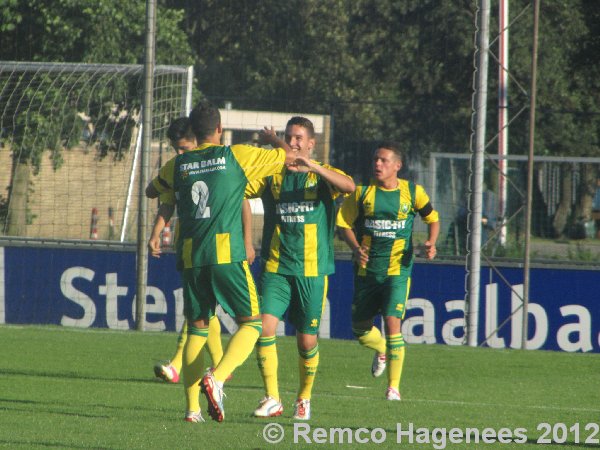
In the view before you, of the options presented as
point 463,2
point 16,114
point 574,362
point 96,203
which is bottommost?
point 574,362

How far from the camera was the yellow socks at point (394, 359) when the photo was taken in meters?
8.51

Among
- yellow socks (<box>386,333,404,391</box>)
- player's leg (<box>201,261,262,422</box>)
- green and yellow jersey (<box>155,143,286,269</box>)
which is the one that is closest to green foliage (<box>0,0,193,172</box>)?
yellow socks (<box>386,333,404,391</box>)

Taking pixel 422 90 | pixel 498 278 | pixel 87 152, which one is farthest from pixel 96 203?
pixel 422 90

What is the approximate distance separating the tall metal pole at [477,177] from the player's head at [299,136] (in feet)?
18.5

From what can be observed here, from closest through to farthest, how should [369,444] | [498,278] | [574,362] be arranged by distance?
1. [369,444]
2. [574,362]
3. [498,278]

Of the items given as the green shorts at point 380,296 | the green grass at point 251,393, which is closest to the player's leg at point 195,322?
the green grass at point 251,393

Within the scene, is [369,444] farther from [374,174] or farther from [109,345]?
[109,345]

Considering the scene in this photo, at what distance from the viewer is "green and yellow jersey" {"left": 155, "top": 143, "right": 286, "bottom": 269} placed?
22.3 ft

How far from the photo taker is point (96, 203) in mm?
15164

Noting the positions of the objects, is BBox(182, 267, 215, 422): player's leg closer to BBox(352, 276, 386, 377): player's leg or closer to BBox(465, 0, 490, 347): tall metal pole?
BBox(352, 276, 386, 377): player's leg

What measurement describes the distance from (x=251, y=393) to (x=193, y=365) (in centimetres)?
191

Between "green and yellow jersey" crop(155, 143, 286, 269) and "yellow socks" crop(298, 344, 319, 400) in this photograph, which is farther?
"yellow socks" crop(298, 344, 319, 400)

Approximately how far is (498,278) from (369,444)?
711cm
